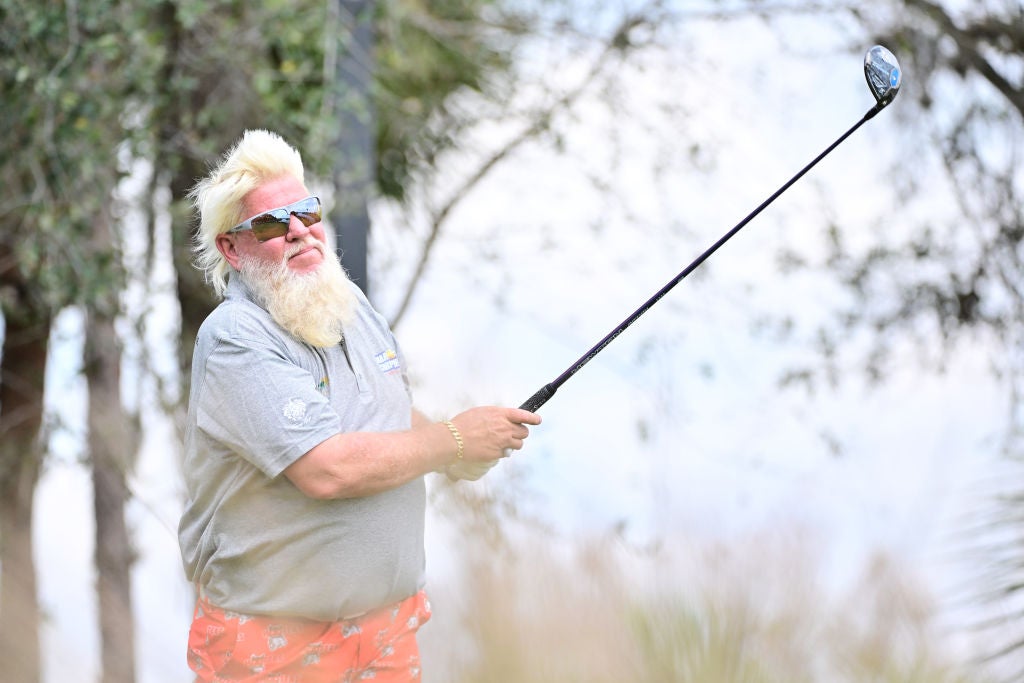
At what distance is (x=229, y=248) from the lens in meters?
2.71

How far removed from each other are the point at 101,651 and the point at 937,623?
5.72 metres

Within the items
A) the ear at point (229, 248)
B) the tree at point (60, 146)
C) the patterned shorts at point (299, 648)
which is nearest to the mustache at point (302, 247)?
the ear at point (229, 248)

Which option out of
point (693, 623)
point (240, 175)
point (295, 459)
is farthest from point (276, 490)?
point (693, 623)

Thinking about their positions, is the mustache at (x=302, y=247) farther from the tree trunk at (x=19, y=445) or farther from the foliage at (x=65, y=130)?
the tree trunk at (x=19, y=445)

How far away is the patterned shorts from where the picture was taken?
2.54m

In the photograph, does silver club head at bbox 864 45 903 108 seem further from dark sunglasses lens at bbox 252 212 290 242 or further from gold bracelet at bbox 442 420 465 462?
dark sunglasses lens at bbox 252 212 290 242

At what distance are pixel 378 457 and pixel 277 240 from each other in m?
0.56

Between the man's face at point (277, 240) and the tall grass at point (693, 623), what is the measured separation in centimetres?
98

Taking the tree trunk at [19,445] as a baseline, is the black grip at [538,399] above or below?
below

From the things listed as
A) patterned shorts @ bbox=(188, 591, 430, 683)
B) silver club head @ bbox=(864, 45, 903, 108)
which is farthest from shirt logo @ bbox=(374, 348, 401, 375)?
silver club head @ bbox=(864, 45, 903, 108)

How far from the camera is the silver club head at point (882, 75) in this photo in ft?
9.73

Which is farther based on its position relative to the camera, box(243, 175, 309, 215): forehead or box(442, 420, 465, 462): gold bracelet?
box(243, 175, 309, 215): forehead

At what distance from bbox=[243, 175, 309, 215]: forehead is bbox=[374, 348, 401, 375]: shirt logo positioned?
1.26 feet

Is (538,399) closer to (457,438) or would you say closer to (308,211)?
(457,438)
